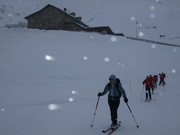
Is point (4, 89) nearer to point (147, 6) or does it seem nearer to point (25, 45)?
point (25, 45)

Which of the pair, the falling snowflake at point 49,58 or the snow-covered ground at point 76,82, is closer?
the snow-covered ground at point 76,82

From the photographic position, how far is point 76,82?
19.5m

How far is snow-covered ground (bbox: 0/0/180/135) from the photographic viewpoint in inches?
324

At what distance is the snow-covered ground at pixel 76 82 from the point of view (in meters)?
8.22

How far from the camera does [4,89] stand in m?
15.0

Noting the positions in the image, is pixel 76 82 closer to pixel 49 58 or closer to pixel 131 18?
pixel 49 58

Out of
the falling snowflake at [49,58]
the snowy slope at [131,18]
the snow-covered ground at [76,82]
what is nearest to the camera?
the snow-covered ground at [76,82]

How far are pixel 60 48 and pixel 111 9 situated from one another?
107 meters

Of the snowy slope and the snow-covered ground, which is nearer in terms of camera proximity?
the snow-covered ground

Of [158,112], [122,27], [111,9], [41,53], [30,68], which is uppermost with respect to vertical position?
[111,9]

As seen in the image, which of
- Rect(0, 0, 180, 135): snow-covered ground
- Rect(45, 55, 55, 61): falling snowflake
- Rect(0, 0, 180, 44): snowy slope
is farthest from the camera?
Rect(0, 0, 180, 44): snowy slope

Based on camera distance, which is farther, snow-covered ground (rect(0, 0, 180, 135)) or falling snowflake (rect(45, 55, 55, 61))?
falling snowflake (rect(45, 55, 55, 61))

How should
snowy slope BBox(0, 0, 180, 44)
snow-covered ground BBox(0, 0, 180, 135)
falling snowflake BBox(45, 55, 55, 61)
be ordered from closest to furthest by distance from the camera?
snow-covered ground BBox(0, 0, 180, 135) < falling snowflake BBox(45, 55, 55, 61) < snowy slope BBox(0, 0, 180, 44)

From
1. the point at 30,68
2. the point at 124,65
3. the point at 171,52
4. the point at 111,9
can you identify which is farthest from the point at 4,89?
the point at 111,9
